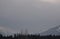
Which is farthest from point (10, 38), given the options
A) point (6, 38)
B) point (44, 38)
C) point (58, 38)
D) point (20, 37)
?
point (58, 38)

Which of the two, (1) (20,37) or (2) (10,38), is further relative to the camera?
(2) (10,38)

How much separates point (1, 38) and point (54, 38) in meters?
14.6

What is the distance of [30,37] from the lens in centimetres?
5356

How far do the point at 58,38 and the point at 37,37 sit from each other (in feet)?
18.9

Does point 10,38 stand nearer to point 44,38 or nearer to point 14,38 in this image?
point 14,38

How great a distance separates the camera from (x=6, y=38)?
184ft

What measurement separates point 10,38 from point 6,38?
4.11ft

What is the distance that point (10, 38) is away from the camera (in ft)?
183

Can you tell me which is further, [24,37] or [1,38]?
[1,38]

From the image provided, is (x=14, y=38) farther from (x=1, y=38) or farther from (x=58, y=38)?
(x=58, y=38)

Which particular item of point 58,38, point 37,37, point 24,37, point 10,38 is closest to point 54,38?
point 58,38

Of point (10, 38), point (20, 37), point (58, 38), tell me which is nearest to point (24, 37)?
point (20, 37)

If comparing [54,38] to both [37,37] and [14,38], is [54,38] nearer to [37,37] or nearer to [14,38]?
[37,37]

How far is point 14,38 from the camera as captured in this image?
54.3 meters
